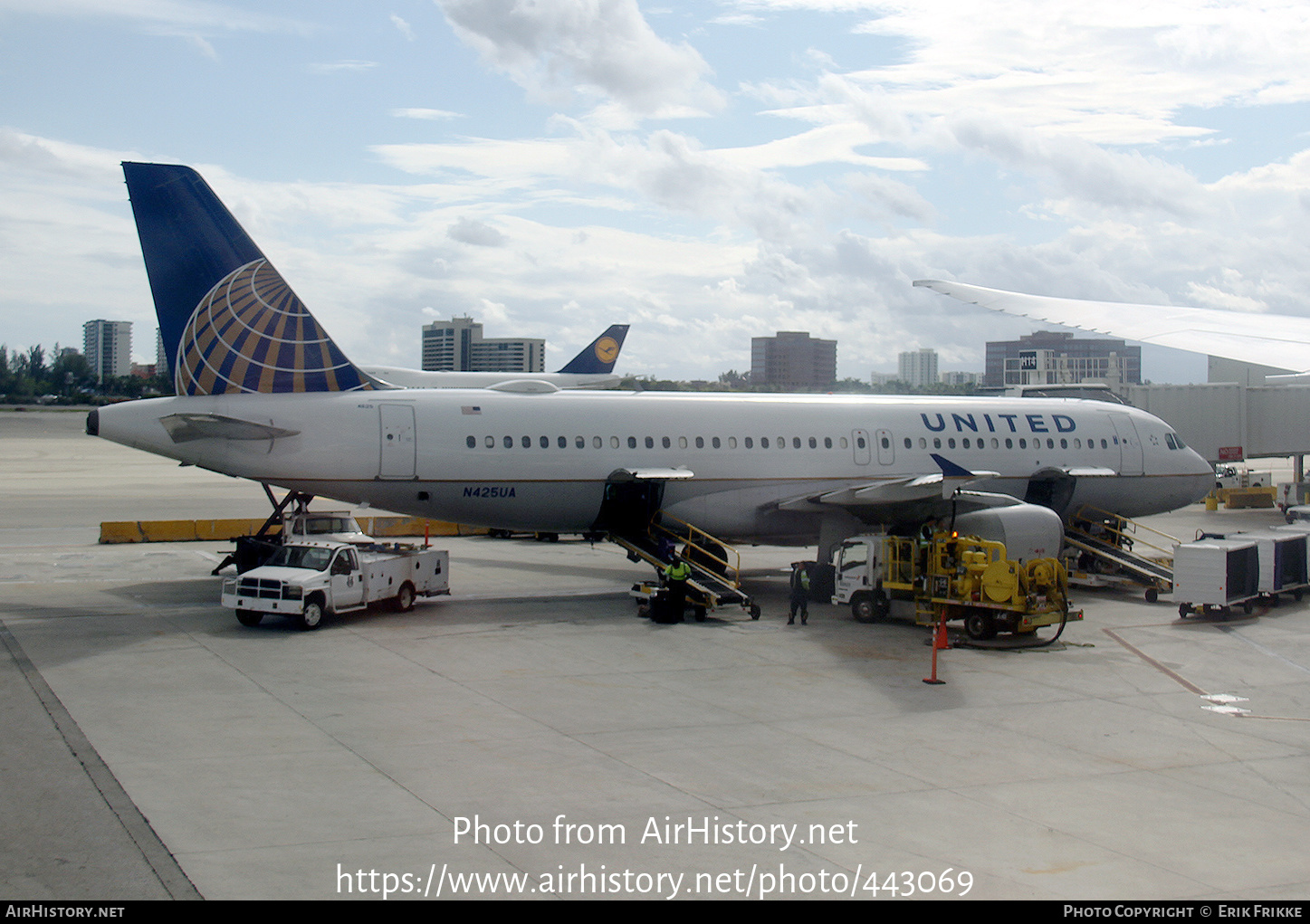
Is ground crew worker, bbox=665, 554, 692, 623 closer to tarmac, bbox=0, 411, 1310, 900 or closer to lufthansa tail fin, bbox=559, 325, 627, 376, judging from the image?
tarmac, bbox=0, 411, 1310, 900

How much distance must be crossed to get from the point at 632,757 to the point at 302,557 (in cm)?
1130

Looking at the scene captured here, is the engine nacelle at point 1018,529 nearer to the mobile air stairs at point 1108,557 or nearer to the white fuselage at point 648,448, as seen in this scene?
the white fuselage at point 648,448

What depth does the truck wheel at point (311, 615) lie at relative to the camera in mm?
20894

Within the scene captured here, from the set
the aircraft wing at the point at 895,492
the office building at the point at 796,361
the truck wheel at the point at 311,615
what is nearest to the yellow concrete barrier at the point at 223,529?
the truck wheel at the point at 311,615

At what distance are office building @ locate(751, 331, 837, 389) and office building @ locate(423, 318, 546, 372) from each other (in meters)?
36.1

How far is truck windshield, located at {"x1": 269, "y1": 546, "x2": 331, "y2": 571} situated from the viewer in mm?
21766

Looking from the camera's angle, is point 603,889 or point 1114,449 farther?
point 1114,449

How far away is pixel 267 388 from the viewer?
23969mm

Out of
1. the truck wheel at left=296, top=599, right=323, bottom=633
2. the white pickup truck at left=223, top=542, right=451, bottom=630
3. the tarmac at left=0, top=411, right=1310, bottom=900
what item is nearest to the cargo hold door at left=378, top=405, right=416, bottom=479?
the white pickup truck at left=223, top=542, right=451, bottom=630

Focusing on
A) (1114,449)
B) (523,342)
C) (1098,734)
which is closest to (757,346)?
(523,342)

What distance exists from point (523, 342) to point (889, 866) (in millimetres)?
156620

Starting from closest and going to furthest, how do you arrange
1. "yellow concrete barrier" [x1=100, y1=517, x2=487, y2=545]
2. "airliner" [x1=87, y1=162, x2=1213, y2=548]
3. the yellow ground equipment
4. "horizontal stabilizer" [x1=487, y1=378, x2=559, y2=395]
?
the yellow ground equipment < "airliner" [x1=87, y1=162, x2=1213, y2=548] < "horizontal stabilizer" [x1=487, y1=378, x2=559, y2=395] < "yellow concrete barrier" [x1=100, y1=517, x2=487, y2=545]

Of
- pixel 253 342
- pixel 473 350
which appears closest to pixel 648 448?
pixel 253 342
